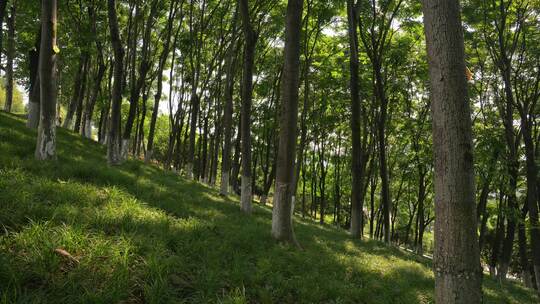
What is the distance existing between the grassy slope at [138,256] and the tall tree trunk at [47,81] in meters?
0.43

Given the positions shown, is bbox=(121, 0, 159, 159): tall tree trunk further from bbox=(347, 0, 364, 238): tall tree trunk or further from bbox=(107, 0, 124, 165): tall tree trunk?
bbox=(347, 0, 364, 238): tall tree trunk

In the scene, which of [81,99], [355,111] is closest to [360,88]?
[355,111]

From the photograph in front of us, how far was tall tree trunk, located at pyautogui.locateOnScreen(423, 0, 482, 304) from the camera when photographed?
2.63 meters

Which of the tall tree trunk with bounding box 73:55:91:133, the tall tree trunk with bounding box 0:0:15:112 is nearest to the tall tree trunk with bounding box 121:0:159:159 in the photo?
the tall tree trunk with bounding box 73:55:91:133

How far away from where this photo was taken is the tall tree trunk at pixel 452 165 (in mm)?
2627

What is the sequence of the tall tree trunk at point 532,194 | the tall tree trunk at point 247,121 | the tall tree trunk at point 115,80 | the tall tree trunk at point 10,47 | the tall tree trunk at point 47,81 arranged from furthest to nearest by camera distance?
the tall tree trunk at point 10,47, the tall tree trunk at point 532,194, the tall tree trunk at point 115,80, the tall tree trunk at point 247,121, the tall tree trunk at point 47,81

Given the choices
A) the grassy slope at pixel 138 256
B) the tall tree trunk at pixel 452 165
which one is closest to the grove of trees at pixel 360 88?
A: the tall tree trunk at pixel 452 165

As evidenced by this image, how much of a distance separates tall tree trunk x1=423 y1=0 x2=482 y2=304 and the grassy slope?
250cm

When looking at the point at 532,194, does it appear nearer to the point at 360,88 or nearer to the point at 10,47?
the point at 360,88

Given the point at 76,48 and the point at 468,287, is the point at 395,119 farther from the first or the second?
the point at 468,287

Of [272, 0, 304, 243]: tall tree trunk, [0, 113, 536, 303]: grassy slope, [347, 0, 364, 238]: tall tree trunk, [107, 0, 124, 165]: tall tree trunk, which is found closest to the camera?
[0, 113, 536, 303]: grassy slope

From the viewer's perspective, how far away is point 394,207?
111 feet

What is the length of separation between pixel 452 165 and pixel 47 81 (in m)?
8.90

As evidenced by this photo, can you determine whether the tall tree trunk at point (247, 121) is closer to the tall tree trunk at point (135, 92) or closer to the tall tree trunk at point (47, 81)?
the tall tree trunk at point (47, 81)
